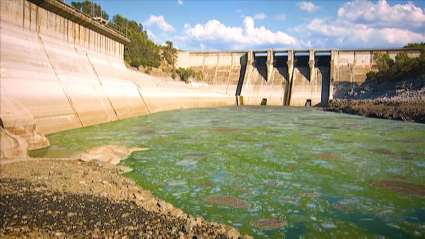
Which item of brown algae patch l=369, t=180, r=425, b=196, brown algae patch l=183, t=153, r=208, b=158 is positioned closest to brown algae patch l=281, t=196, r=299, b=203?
brown algae patch l=369, t=180, r=425, b=196

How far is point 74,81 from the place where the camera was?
56.9ft

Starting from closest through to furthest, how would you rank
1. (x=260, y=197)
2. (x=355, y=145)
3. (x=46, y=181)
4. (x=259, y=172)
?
1. (x=46, y=181)
2. (x=260, y=197)
3. (x=259, y=172)
4. (x=355, y=145)

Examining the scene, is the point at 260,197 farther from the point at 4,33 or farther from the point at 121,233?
the point at 4,33

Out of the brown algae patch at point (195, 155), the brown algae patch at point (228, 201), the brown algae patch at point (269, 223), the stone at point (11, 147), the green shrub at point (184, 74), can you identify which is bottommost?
the brown algae patch at point (269, 223)

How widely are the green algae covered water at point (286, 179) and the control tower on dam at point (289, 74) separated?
3165 cm

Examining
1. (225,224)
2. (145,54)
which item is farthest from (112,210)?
(145,54)

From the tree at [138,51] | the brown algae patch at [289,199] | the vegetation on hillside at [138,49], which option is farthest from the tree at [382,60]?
the brown algae patch at [289,199]

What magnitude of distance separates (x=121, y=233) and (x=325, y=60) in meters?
48.5

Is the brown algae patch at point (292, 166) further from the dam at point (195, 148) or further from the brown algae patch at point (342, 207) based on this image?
the brown algae patch at point (342, 207)

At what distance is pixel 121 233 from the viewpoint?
4.14 m

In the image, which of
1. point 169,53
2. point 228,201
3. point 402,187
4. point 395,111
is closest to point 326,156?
point 402,187

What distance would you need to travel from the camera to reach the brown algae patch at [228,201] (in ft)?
19.8

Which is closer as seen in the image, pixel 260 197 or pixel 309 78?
pixel 260 197

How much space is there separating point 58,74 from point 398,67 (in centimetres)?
3772
